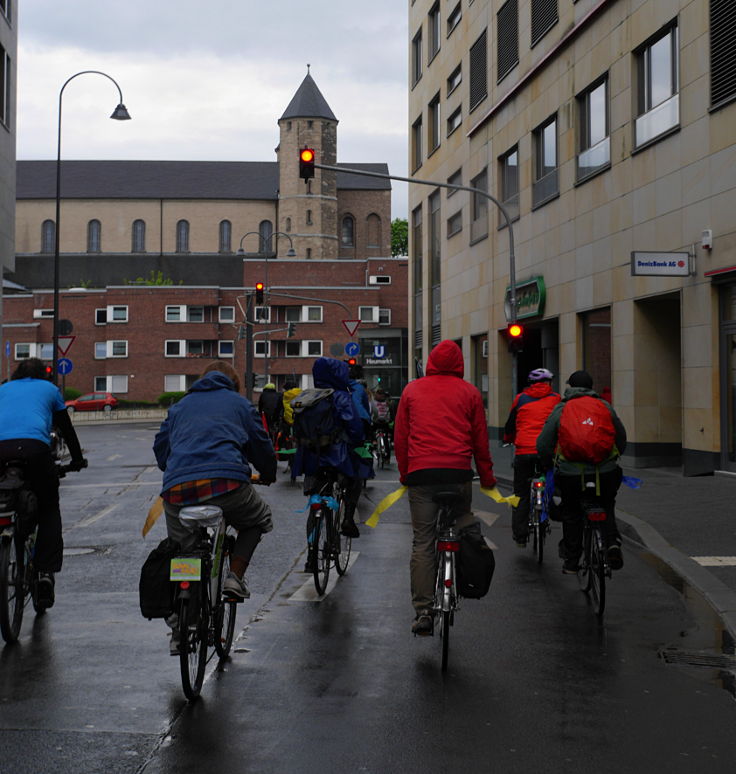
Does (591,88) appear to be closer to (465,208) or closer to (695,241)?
(695,241)

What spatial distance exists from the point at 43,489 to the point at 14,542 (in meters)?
0.38

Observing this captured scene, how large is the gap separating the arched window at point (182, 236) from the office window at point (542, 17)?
252 feet

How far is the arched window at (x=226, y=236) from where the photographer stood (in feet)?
329

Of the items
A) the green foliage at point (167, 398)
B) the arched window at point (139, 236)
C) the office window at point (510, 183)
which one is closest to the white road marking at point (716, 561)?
the office window at point (510, 183)

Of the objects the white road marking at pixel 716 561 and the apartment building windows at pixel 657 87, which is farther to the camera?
the apartment building windows at pixel 657 87

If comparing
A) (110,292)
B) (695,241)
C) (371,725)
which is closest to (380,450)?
(695,241)

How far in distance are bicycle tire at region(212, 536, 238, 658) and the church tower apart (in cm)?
8459

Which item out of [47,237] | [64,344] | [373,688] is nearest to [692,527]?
[373,688]

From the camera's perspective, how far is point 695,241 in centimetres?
1723

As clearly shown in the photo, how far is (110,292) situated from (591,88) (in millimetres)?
61069

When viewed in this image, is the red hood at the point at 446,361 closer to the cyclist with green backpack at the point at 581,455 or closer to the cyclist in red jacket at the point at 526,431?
the cyclist with green backpack at the point at 581,455

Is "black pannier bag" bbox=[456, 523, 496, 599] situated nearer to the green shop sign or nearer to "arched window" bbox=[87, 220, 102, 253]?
the green shop sign

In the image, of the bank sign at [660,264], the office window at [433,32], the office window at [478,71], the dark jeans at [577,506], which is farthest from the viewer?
the office window at [433,32]

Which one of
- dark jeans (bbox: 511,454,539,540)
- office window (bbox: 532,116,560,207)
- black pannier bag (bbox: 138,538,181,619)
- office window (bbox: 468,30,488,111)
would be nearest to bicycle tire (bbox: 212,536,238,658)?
black pannier bag (bbox: 138,538,181,619)
